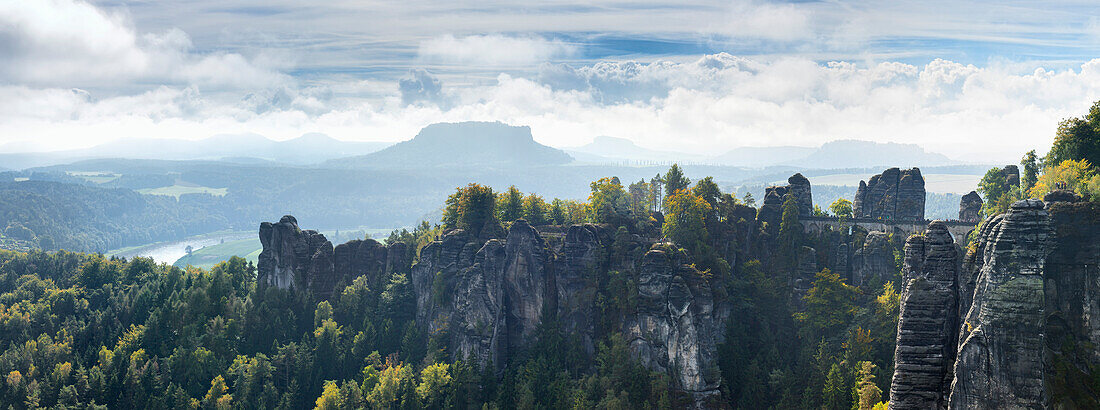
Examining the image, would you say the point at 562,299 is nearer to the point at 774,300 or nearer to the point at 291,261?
the point at 774,300

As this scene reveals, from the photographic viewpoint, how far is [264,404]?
89.3 metres

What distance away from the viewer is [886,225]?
89.4m

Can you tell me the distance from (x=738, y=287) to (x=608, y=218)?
1752 centimetres

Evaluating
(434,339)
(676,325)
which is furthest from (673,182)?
(434,339)

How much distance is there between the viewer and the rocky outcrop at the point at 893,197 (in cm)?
9488

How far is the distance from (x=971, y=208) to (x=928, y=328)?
1993 inches

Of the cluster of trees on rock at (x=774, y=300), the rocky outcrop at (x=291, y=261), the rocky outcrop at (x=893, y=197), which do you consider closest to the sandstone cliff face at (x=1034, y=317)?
the cluster of trees on rock at (x=774, y=300)

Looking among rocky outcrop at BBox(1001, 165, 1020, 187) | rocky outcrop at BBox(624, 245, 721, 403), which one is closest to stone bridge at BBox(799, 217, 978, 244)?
rocky outcrop at BBox(1001, 165, 1020, 187)

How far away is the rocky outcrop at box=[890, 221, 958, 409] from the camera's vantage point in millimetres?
46500

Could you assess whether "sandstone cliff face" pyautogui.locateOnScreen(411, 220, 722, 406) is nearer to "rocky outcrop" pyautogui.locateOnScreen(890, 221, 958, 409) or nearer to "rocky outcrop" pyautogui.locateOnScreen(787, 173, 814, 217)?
"rocky outcrop" pyautogui.locateOnScreen(787, 173, 814, 217)

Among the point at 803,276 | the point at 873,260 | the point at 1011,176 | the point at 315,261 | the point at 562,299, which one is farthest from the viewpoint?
the point at 315,261

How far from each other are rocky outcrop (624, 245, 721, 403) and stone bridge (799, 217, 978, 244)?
22442mm

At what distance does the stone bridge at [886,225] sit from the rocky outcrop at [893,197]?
4.33 m

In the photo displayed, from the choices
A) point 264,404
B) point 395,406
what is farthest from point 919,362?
point 264,404
